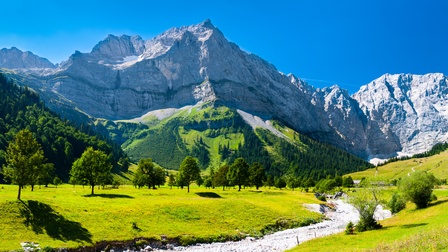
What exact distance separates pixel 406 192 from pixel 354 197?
24743mm

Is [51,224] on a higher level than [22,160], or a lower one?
lower

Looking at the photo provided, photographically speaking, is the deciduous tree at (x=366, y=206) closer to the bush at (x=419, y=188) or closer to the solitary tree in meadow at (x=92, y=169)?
the bush at (x=419, y=188)

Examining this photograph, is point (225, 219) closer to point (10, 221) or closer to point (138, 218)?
point (138, 218)

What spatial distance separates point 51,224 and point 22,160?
1797cm

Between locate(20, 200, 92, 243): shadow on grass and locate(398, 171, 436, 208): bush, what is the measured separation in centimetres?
7221

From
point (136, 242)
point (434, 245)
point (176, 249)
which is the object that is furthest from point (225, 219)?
point (434, 245)

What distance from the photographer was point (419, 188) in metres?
73.4

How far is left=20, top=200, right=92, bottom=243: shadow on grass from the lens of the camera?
51500 mm

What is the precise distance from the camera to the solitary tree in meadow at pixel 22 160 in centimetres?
6319

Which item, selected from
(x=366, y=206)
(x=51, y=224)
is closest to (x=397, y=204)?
(x=366, y=206)

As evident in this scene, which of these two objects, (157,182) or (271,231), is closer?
(271,231)

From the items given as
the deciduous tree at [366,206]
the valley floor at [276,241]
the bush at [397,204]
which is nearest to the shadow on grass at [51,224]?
Answer: the valley floor at [276,241]

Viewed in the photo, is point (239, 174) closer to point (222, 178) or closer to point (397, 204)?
point (222, 178)

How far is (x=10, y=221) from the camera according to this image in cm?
5144
